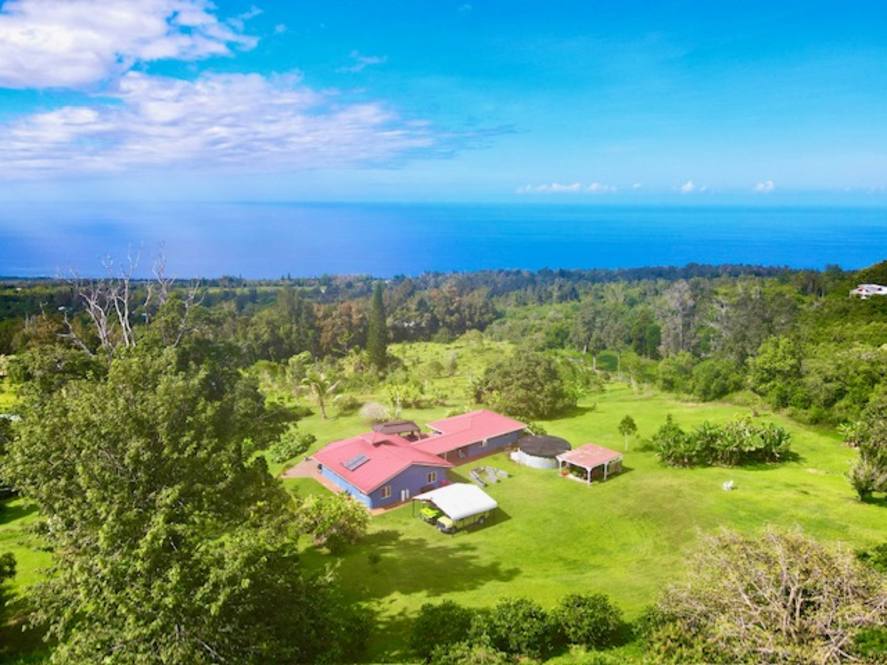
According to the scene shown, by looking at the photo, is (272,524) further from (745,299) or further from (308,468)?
(745,299)

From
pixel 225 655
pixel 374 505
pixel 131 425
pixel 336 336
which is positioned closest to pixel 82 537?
pixel 131 425

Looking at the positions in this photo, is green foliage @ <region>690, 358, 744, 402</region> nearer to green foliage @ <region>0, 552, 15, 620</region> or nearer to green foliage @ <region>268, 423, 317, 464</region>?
green foliage @ <region>268, 423, 317, 464</region>

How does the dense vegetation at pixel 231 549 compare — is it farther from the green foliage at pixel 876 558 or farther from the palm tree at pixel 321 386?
the palm tree at pixel 321 386

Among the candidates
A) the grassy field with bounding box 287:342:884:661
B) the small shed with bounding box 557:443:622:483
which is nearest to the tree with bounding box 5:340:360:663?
the grassy field with bounding box 287:342:884:661

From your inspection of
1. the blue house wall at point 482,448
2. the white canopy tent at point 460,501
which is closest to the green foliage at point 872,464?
the white canopy tent at point 460,501

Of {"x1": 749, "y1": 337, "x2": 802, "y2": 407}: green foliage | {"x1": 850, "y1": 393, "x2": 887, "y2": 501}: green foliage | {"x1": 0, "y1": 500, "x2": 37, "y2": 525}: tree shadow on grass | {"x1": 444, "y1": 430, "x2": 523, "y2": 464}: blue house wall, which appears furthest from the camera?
{"x1": 749, "y1": 337, "x2": 802, "y2": 407}: green foliage

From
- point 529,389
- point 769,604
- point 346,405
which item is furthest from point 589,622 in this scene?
point 346,405
